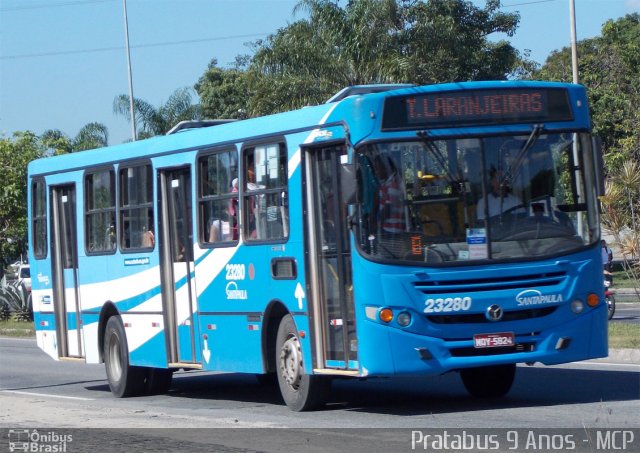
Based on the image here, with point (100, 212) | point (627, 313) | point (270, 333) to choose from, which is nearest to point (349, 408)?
point (270, 333)

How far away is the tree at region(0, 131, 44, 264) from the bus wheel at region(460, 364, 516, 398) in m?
26.6

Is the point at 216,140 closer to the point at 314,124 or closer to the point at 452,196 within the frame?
the point at 314,124

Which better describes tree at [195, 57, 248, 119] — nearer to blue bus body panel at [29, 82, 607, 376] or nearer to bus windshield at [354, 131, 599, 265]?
blue bus body panel at [29, 82, 607, 376]

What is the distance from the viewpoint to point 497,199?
441 inches

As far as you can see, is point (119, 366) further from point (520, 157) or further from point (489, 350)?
point (520, 157)

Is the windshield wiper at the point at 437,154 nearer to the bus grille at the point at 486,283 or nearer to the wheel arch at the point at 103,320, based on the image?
the bus grille at the point at 486,283

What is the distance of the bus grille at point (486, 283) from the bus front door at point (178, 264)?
4.06 metres

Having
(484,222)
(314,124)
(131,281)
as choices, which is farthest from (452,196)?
(131,281)

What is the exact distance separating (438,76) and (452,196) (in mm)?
29219

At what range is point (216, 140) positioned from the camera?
13664 millimetres

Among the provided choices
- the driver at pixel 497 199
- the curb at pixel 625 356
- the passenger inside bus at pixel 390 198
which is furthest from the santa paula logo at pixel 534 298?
the curb at pixel 625 356

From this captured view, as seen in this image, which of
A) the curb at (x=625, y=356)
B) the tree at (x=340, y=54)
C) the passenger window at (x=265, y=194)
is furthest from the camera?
the tree at (x=340, y=54)

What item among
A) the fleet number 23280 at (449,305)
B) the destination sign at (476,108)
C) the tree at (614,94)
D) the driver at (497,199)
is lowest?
the fleet number 23280 at (449,305)

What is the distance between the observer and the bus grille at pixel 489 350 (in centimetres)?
1106
